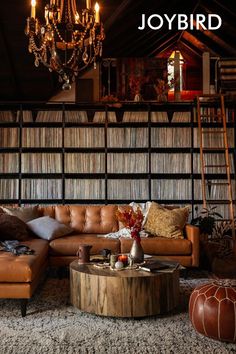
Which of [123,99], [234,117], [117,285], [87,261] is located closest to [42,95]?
[123,99]

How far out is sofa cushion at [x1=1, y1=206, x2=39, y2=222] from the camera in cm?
512

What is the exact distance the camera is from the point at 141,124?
6.69 metres

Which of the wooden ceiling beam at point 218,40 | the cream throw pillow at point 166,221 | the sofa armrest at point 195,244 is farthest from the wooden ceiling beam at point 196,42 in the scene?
the sofa armrest at point 195,244

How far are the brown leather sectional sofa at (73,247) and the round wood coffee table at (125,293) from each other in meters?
0.44

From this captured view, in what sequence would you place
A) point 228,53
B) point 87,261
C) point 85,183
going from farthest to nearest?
point 228,53, point 85,183, point 87,261

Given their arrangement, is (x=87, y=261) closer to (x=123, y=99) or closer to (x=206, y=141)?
(x=206, y=141)

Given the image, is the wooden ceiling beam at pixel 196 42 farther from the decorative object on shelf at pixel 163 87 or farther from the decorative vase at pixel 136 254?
the decorative vase at pixel 136 254

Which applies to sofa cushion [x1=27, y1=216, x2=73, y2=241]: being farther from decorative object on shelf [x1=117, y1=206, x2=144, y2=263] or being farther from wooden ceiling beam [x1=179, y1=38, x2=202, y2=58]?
wooden ceiling beam [x1=179, y1=38, x2=202, y2=58]

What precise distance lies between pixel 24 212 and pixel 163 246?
1692 millimetres

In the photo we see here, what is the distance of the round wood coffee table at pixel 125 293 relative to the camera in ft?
10.6

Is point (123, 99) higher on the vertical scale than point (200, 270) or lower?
higher

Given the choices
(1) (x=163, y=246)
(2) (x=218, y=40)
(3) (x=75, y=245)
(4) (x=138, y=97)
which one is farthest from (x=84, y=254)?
(2) (x=218, y=40)

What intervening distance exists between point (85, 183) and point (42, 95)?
168 cm

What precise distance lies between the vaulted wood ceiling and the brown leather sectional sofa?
219 centimetres
